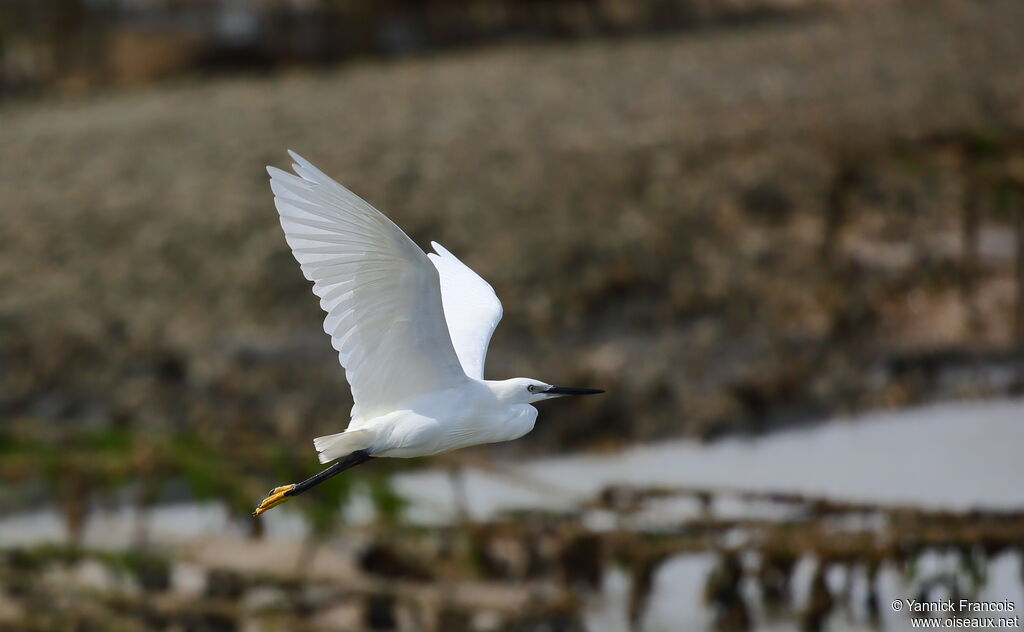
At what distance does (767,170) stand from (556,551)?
18.3 ft

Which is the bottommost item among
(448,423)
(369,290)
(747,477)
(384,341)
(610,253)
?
(747,477)

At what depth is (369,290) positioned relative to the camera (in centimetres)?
449

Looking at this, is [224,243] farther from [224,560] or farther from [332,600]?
[332,600]

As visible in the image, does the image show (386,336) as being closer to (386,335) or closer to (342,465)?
(386,335)

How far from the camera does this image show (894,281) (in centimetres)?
1291

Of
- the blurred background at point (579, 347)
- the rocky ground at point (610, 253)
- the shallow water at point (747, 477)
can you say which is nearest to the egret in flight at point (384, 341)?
the blurred background at point (579, 347)

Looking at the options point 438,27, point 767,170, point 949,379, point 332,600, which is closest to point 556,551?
point 332,600

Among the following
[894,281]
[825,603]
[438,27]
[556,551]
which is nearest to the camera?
[825,603]

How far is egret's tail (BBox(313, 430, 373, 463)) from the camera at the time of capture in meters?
4.59

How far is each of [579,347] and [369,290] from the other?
818cm

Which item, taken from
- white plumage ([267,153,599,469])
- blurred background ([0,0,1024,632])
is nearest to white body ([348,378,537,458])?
white plumage ([267,153,599,469])

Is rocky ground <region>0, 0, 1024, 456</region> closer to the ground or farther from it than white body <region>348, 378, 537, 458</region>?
farther from it

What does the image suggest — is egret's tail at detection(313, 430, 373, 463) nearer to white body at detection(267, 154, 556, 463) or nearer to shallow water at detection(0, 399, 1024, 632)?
white body at detection(267, 154, 556, 463)

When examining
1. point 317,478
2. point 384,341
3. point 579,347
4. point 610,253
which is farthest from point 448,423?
point 610,253
